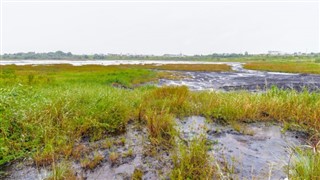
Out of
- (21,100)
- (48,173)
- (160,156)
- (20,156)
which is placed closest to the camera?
(48,173)

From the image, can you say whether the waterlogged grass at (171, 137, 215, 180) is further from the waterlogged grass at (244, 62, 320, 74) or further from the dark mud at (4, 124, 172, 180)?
the waterlogged grass at (244, 62, 320, 74)

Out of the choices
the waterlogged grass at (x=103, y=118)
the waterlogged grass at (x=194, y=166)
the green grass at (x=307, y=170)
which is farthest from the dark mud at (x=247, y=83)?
the waterlogged grass at (x=194, y=166)

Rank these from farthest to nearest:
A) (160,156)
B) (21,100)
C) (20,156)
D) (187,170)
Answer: (21,100) < (160,156) < (20,156) < (187,170)

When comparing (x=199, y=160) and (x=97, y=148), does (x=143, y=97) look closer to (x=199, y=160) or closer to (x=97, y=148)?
(x=97, y=148)

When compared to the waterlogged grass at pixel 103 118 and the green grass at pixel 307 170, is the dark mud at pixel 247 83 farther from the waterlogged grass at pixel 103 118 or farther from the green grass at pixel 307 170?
the green grass at pixel 307 170

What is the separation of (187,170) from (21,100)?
405 centimetres

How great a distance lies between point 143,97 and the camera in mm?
8117

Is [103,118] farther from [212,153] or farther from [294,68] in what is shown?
[294,68]

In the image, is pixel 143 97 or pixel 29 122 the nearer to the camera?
pixel 29 122

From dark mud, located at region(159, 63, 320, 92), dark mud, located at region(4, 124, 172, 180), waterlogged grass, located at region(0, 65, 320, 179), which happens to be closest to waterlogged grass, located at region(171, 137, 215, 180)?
waterlogged grass, located at region(0, 65, 320, 179)

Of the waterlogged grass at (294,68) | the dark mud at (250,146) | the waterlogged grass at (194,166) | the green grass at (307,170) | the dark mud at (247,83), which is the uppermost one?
the green grass at (307,170)

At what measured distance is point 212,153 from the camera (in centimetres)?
432

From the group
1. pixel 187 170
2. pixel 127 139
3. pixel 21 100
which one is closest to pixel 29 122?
pixel 21 100

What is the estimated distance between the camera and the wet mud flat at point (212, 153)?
3.87m
